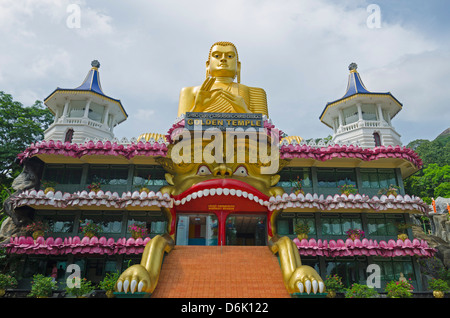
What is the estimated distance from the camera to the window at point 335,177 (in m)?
18.5

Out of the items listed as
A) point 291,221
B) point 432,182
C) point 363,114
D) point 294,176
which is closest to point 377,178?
point 294,176

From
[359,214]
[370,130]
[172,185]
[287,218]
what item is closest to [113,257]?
[172,185]

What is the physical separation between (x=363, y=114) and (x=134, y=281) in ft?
77.3

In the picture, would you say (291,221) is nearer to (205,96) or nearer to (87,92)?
(205,96)

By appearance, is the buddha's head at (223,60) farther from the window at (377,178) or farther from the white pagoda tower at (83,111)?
the white pagoda tower at (83,111)

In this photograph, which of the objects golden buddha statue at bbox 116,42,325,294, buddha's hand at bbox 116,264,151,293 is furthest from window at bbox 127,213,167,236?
buddha's hand at bbox 116,264,151,293

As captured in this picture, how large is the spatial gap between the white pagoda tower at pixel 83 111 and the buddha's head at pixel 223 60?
10326mm

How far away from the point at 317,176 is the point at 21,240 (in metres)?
16.4

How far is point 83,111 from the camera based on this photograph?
82.8ft

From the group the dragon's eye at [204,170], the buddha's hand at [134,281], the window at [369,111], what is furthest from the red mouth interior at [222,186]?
the window at [369,111]

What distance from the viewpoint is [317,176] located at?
18625 mm

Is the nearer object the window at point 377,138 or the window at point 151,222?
the window at point 151,222

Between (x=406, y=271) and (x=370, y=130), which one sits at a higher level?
(x=370, y=130)

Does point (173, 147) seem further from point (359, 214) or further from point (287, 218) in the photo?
point (359, 214)
